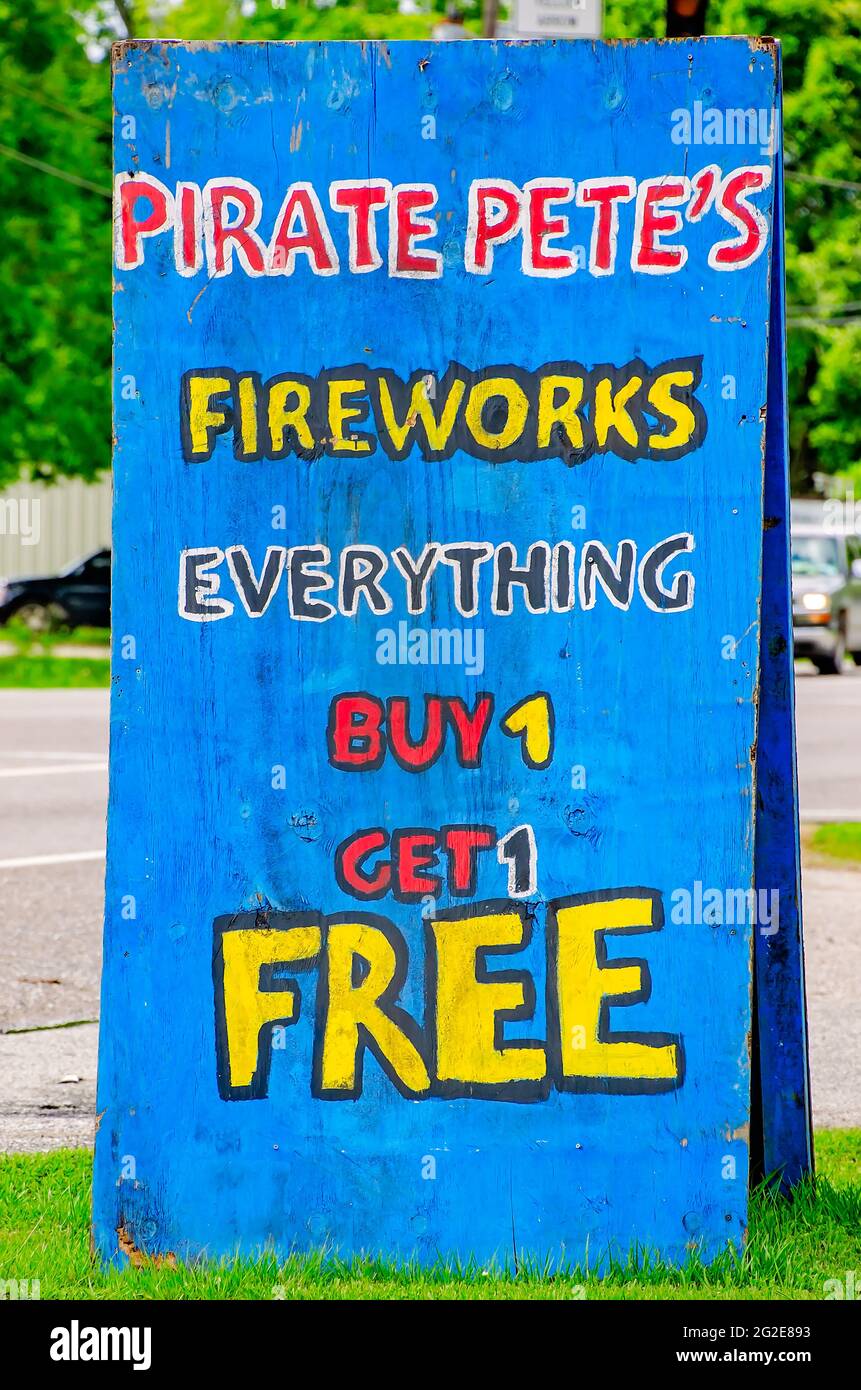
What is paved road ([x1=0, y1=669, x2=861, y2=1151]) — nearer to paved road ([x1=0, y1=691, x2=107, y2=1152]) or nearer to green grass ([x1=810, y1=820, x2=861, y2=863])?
paved road ([x1=0, y1=691, x2=107, y2=1152])

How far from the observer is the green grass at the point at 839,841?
34.5 ft

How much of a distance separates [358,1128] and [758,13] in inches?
1413

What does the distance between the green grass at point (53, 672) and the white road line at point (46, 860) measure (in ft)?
37.0

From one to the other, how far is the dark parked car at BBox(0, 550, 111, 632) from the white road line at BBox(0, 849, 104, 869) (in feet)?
62.4

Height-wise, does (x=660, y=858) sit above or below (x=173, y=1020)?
above

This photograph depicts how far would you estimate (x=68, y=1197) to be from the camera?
4445mm

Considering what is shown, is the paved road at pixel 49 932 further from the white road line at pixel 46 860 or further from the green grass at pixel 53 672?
the green grass at pixel 53 672

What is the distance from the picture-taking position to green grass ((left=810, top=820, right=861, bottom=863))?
10516 millimetres

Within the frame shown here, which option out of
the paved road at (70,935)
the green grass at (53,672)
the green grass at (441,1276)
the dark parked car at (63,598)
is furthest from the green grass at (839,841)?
the dark parked car at (63,598)

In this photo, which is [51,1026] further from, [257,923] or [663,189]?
[663,189]

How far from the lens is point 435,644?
12.6ft

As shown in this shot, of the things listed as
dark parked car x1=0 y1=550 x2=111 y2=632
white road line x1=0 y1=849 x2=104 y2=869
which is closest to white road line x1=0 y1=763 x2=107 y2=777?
white road line x1=0 y1=849 x2=104 y2=869

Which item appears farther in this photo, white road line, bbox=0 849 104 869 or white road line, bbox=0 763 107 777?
white road line, bbox=0 763 107 777

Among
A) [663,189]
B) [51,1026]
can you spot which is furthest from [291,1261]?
[51,1026]
